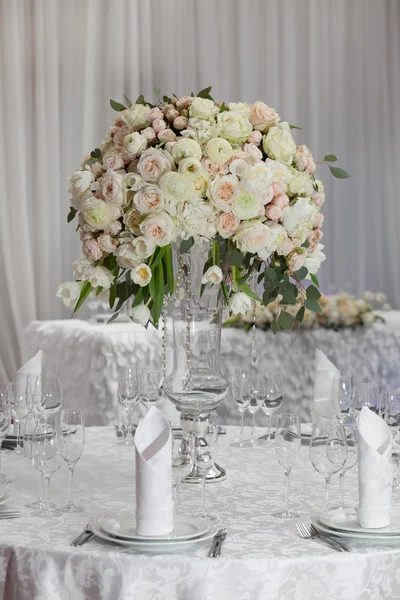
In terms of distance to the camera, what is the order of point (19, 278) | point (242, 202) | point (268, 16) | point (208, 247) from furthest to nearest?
1. point (268, 16)
2. point (19, 278)
3. point (208, 247)
4. point (242, 202)

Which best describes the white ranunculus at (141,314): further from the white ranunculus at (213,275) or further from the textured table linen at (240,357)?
the textured table linen at (240,357)

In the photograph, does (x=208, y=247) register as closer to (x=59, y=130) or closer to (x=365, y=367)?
Result: (x=365, y=367)

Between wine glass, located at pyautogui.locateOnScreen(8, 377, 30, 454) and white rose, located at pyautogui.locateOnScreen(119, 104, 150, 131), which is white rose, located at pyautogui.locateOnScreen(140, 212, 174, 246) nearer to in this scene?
white rose, located at pyautogui.locateOnScreen(119, 104, 150, 131)

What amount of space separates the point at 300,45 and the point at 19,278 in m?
3.41

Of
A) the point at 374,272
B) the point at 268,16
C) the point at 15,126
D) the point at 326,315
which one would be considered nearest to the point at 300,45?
the point at 268,16

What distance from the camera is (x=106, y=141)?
2453 millimetres

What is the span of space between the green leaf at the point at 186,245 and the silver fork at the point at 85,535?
73 cm

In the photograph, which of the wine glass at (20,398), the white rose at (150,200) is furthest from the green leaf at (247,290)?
the wine glass at (20,398)

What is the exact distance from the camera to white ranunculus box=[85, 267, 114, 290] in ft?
7.65

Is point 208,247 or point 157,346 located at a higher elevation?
point 208,247

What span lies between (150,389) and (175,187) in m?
0.73

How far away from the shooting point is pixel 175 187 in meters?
2.20

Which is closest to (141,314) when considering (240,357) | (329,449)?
(329,449)

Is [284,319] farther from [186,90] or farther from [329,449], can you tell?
[186,90]
